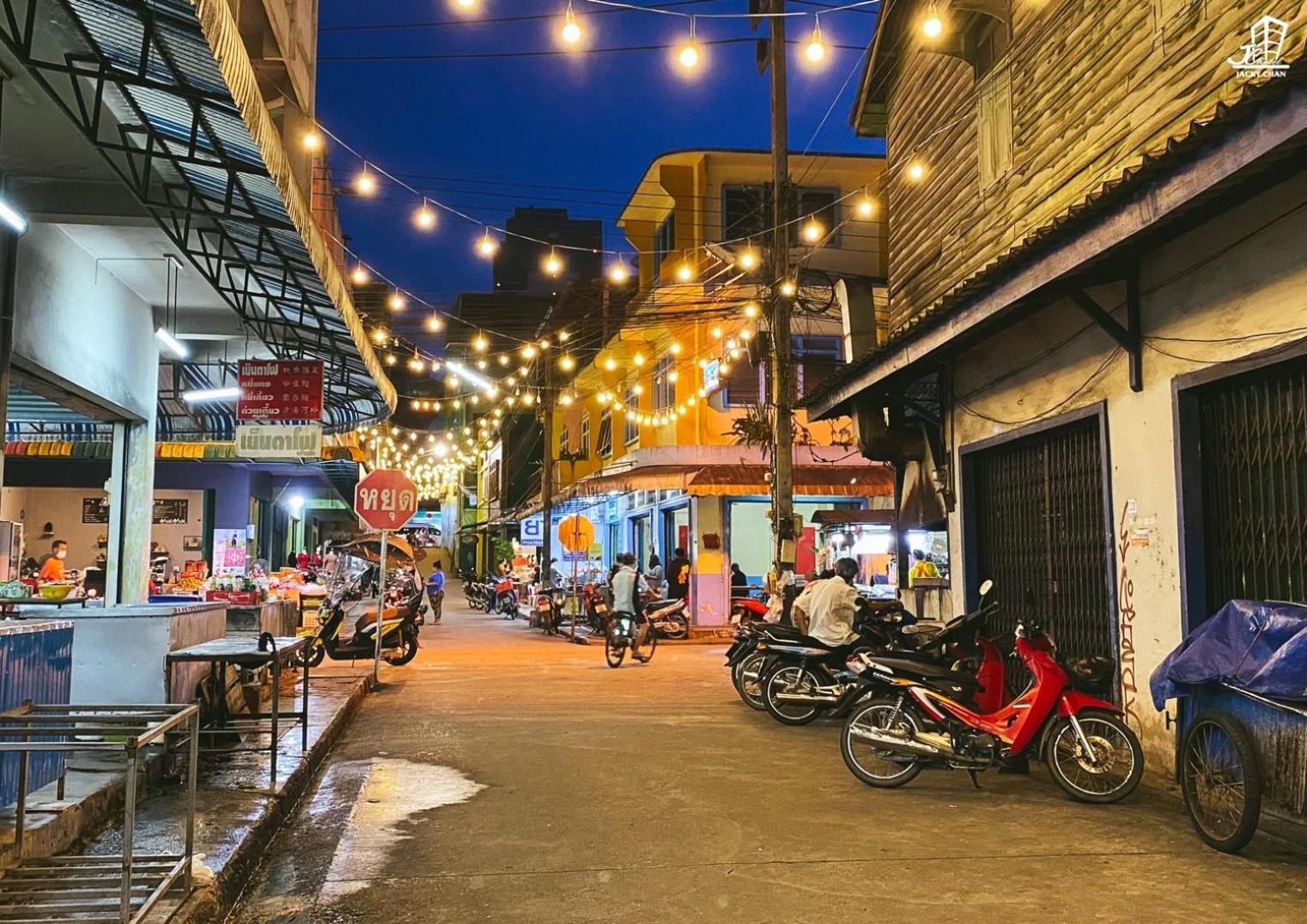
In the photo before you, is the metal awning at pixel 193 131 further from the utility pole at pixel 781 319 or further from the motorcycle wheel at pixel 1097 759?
the motorcycle wheel at pixel 1097 759

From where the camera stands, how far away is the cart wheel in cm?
586

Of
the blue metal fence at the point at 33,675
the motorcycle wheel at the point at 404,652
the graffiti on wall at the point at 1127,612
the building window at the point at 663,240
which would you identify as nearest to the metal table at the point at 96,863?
the blue metal fence at the point at 33,675

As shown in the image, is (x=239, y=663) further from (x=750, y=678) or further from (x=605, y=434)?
(x=605, y=434)

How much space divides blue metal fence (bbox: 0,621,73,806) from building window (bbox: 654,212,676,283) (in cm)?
2148

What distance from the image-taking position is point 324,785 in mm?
8625

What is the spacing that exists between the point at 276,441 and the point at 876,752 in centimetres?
995

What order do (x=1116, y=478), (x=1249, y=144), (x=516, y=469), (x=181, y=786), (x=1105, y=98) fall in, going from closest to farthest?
(x=1249, y=144) < (x=181, y=786) < (x=1116, y=478) < (x=1105, y=98) < (x=516, y=469)

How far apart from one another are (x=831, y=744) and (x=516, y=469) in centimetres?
4572

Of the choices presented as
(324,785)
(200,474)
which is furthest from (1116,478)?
(200,474)

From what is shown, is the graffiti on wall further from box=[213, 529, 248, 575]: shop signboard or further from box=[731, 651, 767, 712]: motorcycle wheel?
box=[213, 529, 248, 575]: shop signboard

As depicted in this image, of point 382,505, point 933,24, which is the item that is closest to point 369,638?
point 382,505

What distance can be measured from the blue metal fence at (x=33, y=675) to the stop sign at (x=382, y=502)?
8.81 metres

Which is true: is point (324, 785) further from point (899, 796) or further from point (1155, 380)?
point (1155, 380)

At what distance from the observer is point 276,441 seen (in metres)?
A: 14.9
